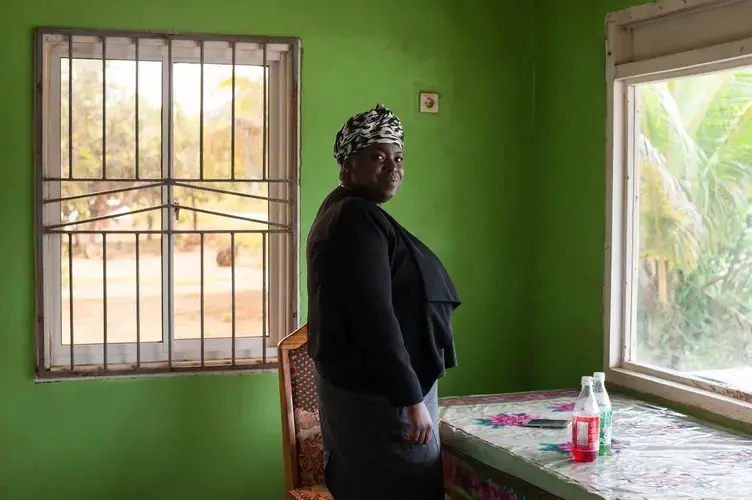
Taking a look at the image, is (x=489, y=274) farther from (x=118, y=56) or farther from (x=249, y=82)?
(x=118, y=56)

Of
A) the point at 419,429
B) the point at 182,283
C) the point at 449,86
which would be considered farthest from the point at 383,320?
the point at 449,86

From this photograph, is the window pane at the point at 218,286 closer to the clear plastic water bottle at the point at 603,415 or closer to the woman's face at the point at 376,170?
the woman's face at the point at 376,170

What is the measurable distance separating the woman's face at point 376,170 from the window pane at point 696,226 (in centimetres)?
103

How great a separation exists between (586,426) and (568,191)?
4.23 ft

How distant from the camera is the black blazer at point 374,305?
1890 millimetres

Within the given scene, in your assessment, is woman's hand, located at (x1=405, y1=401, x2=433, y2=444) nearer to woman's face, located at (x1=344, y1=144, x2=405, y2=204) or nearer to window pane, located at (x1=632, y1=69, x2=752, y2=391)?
woman's face, located at (x1=344, y1=144, x2=405, y2=204)

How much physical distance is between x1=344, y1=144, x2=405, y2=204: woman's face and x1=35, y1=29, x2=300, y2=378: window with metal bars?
950 mm

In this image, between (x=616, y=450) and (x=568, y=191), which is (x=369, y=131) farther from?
(x=568, y=191)

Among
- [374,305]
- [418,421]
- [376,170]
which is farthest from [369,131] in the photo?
[418,421]

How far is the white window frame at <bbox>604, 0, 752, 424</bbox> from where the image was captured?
8.55 feet

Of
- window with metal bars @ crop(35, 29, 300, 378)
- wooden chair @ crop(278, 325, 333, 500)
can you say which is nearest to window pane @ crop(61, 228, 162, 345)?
window with metal bars @ crop(35, 29, 300, 378)

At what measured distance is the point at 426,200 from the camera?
10.6 feet

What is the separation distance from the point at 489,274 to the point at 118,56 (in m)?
1.56

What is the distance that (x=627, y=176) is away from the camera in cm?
286
